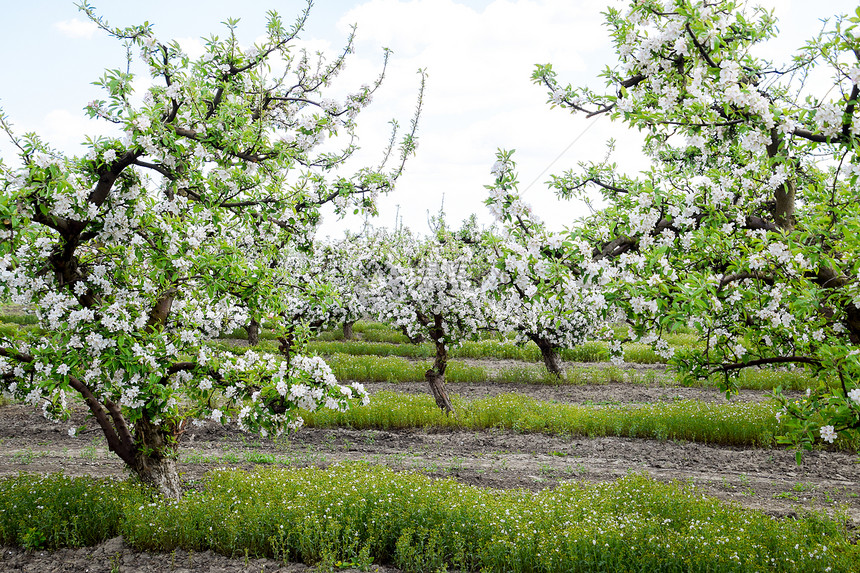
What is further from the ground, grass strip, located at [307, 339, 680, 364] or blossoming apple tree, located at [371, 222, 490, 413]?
blossoming apple tree, located at [371, 222, 490, 413]

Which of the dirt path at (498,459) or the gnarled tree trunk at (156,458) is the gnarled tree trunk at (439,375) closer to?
the dirt path at (498,459)

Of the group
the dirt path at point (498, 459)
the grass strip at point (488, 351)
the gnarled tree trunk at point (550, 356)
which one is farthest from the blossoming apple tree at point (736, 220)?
the grass strip at point (488, 351)

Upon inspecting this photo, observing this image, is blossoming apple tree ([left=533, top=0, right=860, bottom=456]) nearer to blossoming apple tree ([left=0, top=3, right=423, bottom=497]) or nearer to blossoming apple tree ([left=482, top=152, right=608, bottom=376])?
blossoming apple tree ([left=482, top=152, right=608, bottom=376])

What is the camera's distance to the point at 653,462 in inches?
404

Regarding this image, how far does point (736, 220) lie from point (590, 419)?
7192mm

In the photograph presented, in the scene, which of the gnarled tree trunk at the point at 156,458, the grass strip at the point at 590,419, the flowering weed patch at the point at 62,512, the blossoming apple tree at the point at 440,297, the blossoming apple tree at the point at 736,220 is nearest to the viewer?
the blossoming apple tree at the point at 736,220

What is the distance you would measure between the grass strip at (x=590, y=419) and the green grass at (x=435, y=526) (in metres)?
4.54

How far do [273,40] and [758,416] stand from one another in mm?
11930

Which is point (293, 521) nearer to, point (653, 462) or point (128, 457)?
point (128, 457)

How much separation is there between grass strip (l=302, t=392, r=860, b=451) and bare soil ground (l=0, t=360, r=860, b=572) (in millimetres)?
342

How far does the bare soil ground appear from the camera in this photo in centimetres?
641

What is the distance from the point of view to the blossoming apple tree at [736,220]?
15.5 ft

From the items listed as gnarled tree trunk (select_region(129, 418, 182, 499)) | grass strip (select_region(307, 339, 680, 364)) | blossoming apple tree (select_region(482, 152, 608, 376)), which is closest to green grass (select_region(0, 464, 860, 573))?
gnarled tree trunk (select_region(129, 418, 182, 499))

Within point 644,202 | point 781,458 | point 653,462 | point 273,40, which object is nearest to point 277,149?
point 273,40
